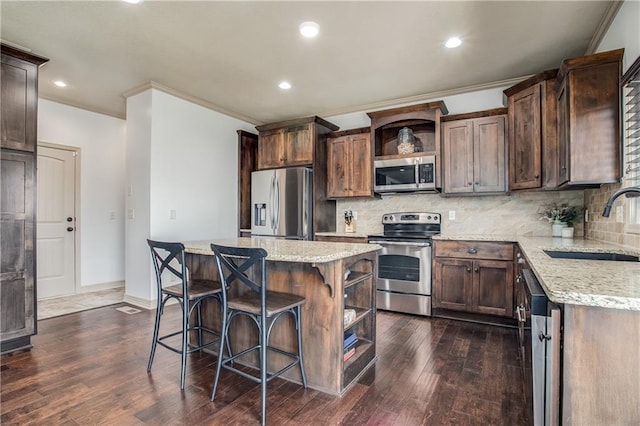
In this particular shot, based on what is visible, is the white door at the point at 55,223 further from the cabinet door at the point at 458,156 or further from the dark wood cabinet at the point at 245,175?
the cabinet door at the point at 458,156

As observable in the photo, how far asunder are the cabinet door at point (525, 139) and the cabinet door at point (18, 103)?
4506 millimetres

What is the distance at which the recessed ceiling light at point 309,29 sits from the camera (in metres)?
2.66

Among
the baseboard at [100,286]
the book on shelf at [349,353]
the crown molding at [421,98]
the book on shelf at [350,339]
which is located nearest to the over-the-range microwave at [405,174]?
the crown molding at [421,98]

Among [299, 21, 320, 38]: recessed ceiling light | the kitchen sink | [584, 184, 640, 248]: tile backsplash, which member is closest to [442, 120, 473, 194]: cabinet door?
[584, 184, 640, 248]: tile backsplash

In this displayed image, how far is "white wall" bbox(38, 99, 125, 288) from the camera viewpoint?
4.54m

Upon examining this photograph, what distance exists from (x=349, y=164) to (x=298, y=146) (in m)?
0.78

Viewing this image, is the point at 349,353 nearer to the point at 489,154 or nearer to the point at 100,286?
the point at 489,154

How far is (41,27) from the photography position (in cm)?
275

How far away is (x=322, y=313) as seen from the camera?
207 centimetres

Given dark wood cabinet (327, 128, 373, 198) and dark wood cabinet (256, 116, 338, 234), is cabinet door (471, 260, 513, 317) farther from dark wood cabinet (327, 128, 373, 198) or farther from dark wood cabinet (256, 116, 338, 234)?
dark wood cabinet (256, 116, 338, 234)

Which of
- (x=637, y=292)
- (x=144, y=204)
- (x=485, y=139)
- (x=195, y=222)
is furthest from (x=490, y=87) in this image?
(x=144, y=204)

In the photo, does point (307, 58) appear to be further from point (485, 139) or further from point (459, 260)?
point (459, 260)

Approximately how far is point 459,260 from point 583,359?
264cm

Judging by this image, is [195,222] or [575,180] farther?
[195,222]
